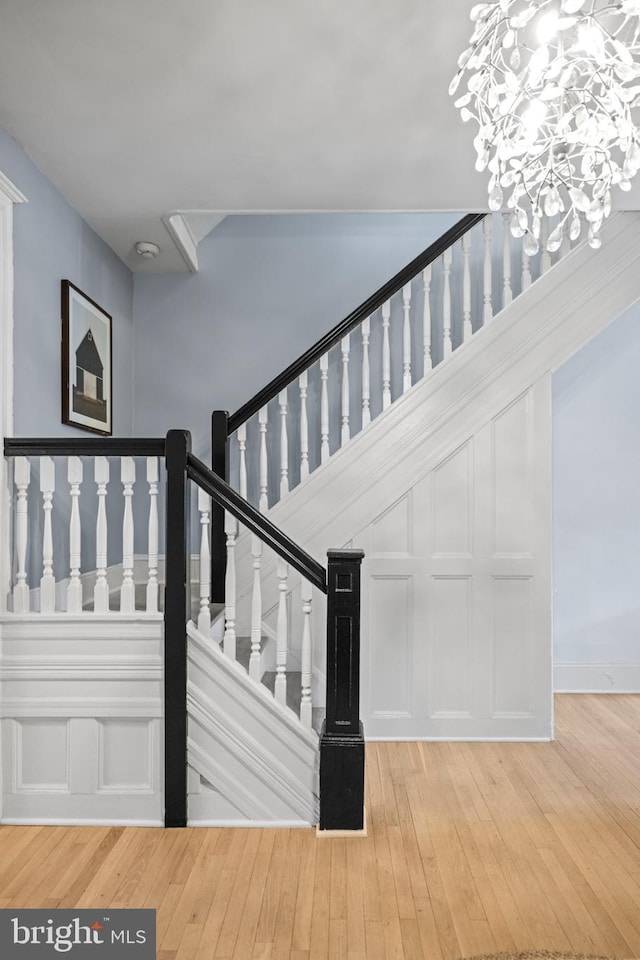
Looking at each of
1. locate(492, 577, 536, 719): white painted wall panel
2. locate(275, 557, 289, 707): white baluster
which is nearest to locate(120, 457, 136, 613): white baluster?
locate(275, 557, 289, 707): white baluster

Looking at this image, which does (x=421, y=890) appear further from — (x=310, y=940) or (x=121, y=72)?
(x=121, y=72)

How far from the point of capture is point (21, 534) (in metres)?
2.77

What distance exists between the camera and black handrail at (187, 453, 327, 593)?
9.01 ft

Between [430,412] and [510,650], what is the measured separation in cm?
139

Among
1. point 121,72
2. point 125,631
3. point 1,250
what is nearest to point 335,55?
point 121,72

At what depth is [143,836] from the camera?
2662mm

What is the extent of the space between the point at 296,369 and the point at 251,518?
1.45 meters

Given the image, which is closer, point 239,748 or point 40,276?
point 239,748

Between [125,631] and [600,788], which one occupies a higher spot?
[125,631]

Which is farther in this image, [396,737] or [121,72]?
[396,737]

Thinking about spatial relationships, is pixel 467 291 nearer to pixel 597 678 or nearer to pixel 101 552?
pixel 101 552

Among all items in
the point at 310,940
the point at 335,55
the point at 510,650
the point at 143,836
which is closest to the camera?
the point at 310,940

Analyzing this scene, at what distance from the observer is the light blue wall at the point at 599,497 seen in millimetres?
4699

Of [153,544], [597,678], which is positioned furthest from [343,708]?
[597,678]
